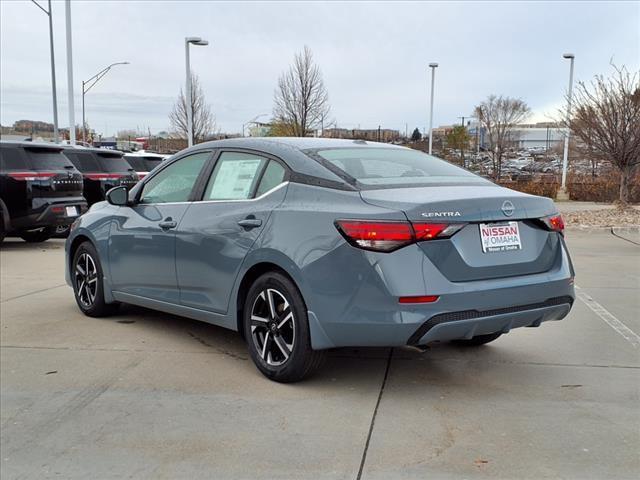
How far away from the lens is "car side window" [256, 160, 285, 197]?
4.31m

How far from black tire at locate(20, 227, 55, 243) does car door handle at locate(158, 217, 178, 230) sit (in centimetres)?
822

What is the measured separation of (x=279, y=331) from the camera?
411 centimetres

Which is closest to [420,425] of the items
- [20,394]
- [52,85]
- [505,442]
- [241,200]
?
[505,442]

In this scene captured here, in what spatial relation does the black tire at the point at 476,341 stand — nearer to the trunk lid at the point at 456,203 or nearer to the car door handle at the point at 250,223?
the trunk lid at the point at 456,203

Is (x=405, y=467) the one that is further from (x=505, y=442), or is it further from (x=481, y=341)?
(x=481, y=341)

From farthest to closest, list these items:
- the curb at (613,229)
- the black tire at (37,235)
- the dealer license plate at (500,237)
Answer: the curb at (613,229) → the black tire at (37,235) → the dealer license plate at (500,237)

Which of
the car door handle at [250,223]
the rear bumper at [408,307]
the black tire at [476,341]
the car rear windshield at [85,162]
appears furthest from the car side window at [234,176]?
the car rear windshield at [85,162]

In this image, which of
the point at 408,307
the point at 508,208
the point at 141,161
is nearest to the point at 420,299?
the point at 408,307

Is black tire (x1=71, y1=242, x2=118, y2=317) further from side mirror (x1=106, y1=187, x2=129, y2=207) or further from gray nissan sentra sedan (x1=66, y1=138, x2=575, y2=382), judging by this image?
gray nissan sentra sedan (x1=66, y1=138, x2=575, y2=382)

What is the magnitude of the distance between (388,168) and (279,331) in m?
1.35

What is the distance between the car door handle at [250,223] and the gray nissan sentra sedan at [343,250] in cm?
1

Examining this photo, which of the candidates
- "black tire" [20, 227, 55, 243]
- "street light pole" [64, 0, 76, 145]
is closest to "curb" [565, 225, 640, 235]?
"black tire" [20, 227, 55, 243]

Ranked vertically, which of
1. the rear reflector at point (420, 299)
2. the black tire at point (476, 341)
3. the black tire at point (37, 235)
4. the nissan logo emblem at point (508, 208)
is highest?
the nissan logo emblem at point (508, 208)

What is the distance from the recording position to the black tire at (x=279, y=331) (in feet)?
12.9
